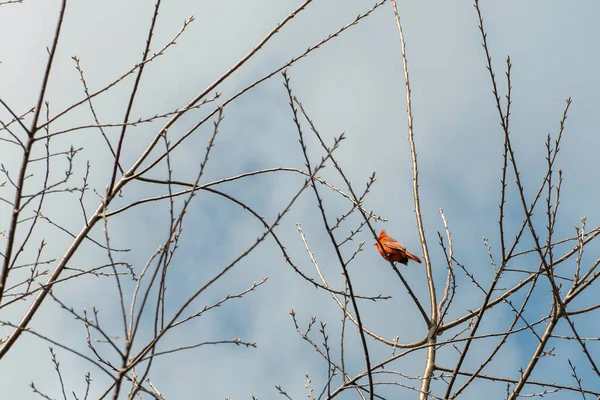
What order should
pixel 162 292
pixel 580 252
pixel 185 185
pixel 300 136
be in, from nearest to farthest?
pixel 162 292 → pixel 300 136 → pixel 185 185 → pixel 580 252

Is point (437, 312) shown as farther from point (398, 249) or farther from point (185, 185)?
point (398, 249)

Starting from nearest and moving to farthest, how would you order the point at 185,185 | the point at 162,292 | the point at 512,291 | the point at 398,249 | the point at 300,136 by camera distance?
the point at 162,292, the point at 300,136, the point at 185,185, the point at 512,291, the point at 398,249

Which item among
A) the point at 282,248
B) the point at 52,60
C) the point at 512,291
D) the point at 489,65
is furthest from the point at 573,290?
the point at 52,60

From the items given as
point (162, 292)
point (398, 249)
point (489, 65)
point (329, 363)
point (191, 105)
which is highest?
point (398, 249)

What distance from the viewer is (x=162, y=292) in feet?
7.49

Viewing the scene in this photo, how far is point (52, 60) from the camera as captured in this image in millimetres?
2408

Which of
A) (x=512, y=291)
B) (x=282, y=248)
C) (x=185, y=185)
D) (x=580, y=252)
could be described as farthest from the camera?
(x=512, y=291)

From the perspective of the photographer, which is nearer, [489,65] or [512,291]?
[489,65]

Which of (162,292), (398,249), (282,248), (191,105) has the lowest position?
(162,292)

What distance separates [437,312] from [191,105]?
2.16m

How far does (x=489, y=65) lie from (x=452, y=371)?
172cm

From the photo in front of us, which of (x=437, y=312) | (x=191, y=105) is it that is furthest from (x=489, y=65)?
(x=437, y=312)

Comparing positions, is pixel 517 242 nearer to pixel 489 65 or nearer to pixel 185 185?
pixel 489 65

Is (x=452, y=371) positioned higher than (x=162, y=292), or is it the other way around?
(x=452, y=371)
